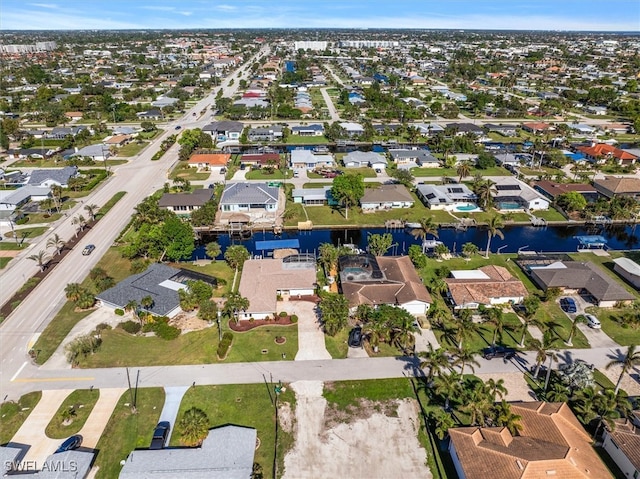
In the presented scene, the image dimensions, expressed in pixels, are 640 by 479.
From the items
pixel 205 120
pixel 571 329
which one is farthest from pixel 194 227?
pixel 205 120

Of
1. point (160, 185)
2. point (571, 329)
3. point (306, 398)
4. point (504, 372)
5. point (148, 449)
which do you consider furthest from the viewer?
point (160, 185)

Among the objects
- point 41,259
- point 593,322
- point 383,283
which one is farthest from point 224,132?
point 593,322

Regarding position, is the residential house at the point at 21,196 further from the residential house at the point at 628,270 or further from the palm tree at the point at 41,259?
the residential house at the point at 628,270

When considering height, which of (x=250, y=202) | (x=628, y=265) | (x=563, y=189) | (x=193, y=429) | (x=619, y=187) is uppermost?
(x=619, y=187)

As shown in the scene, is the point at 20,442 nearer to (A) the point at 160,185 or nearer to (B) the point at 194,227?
(B) the point at 194,227

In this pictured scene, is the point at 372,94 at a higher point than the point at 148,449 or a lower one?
higher

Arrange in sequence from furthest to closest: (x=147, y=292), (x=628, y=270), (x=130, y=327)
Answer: (x=628, y=270) < (x=147, y=292) < (x=130, y=327)

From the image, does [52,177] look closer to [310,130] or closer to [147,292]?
[147,292]
